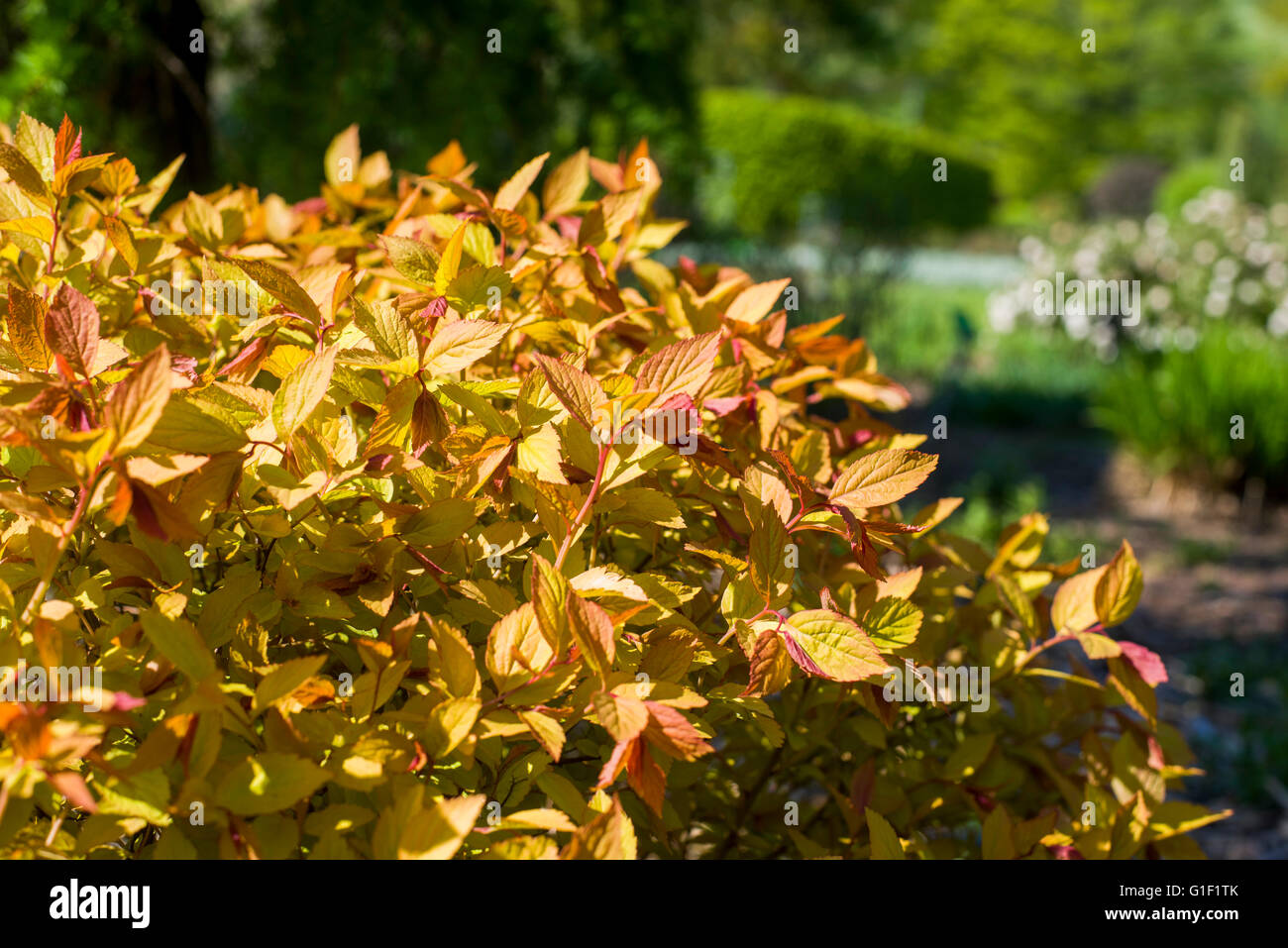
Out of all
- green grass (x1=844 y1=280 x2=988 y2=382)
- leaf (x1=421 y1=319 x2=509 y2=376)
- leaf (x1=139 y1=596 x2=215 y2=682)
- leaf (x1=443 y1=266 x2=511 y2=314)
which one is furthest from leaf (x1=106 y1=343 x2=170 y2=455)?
Answer: green grass (x1=844 y1=280 x2=988 y2=382)

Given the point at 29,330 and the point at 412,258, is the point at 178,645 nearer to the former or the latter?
the point at 29,330

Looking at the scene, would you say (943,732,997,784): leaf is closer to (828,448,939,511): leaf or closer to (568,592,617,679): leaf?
(828,448,939,511): leaf

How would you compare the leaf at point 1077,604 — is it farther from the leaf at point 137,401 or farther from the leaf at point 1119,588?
the leaf at point 137,401

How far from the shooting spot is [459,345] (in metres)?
1.03

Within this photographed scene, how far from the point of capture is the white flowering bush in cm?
884

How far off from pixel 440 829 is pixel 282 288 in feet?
1.82

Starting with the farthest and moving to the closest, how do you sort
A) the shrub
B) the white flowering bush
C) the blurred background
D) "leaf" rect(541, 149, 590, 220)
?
the shrub
the white flowering bush
the blurred background
"leaf" rect(541, 149, 590, 220)

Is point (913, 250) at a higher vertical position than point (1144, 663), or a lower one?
lower

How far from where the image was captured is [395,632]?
0.98m

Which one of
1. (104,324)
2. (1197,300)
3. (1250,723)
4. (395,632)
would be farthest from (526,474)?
(1197,300)

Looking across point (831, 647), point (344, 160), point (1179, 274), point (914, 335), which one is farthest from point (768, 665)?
point (1179, 274)

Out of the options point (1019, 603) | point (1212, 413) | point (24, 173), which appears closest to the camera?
point (24, 173)
